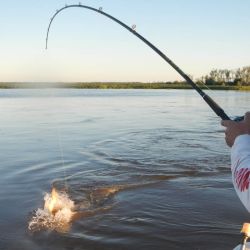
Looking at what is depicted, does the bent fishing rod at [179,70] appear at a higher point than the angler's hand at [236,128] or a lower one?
higher

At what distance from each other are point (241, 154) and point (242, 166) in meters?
0.08

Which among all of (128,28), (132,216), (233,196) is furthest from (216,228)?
(128,28)

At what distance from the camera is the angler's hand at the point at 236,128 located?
294cm

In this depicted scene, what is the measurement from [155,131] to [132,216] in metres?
14.3

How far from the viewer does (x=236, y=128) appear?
2994 mm

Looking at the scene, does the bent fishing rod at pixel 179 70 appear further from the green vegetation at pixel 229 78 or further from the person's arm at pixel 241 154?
the green vegetation at pixel 229 78

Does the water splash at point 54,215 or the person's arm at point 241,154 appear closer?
the person's arm at point 241,154

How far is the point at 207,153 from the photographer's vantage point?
15.8 m

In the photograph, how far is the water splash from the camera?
7988 millimetres

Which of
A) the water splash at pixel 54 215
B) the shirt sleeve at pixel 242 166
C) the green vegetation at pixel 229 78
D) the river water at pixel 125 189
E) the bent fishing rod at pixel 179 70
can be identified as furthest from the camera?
the green vegetation at pixel 229 78

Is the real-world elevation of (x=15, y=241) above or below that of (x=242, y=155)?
below

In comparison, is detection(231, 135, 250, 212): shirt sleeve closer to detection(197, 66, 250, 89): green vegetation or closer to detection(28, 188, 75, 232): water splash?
detection(28, 188, 75, 232): water splash

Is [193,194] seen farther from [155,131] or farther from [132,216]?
[155,131]

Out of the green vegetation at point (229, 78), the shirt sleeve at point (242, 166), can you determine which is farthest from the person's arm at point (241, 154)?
the green vegetation at point (229, 78)
